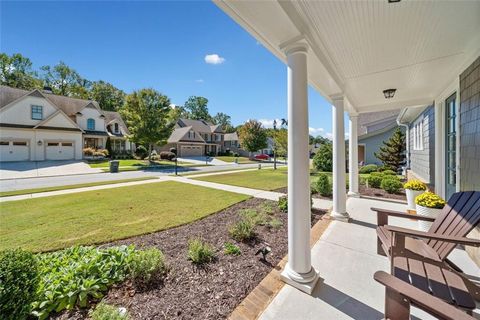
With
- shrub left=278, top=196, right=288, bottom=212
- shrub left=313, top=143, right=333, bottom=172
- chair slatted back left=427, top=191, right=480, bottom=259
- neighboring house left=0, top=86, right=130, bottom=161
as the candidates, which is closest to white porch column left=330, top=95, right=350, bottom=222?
shrub left=278, top=196, right=288, bottom=212

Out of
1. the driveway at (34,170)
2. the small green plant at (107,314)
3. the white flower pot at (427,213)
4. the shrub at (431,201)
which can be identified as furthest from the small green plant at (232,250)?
the driveway at (34,170)

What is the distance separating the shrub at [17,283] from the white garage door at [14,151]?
24450 millimetres

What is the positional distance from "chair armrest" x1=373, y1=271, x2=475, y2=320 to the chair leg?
131 millimetres

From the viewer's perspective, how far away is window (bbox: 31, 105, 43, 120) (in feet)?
66.2

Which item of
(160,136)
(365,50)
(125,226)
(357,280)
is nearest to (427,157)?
(365,50)

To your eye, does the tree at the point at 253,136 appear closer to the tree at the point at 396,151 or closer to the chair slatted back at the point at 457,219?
the tree at the point at 396,151

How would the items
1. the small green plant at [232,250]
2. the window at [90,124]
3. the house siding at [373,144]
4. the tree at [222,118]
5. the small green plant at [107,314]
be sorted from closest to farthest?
the small green plant at [107,314]
the small green plant at [232,250]
the house siding at [373,144]
the window at [90,124]
the tree at [222,118]

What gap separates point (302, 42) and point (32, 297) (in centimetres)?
399

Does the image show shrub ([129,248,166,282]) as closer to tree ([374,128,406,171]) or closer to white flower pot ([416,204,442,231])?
white flower pot ([416,204,442,231])

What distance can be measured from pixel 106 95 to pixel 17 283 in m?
49.4

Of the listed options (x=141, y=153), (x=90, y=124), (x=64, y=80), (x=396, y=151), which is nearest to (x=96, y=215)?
(x=396, y=151)

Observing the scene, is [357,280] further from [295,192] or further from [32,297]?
[32,297]

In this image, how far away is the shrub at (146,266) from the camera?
2637mm

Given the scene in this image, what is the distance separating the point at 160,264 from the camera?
2.83 meters
